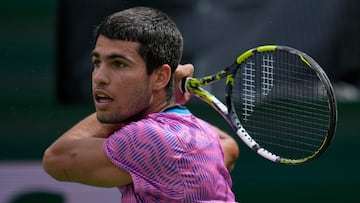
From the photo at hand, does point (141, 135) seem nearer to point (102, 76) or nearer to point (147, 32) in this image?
point (102, 76)

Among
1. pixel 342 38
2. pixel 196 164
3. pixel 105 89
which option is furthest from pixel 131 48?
pixel 342 38

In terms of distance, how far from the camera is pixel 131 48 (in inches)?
140

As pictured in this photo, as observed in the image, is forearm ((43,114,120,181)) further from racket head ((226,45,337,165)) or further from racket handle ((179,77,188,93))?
racket head ((226,45,337,165))

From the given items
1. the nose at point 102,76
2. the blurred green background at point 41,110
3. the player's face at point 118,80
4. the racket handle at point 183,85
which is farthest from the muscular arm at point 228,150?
the blurred green background at point 41,110

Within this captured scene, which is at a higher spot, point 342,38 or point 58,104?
point 342,38

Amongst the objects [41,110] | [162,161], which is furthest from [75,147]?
[41,110]

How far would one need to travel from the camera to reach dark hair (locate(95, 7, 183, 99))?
3.55m

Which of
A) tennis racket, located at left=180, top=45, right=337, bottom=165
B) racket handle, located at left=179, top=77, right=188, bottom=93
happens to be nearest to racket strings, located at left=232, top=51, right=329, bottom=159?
tennis racket, located at left=180, top=45, right=337, bottom=165

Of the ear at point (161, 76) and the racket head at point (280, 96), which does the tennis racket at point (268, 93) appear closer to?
the racket head at point (280, 96)

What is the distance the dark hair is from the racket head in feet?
1.14

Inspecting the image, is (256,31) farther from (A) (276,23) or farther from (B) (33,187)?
(B) (33,187)

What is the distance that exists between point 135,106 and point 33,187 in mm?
1837

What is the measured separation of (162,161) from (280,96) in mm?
1391

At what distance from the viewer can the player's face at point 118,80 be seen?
3555 mm
